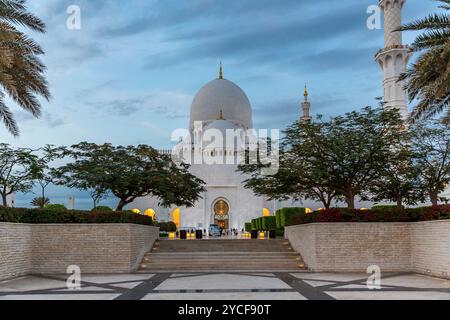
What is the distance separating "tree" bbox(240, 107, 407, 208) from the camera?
18406 mm

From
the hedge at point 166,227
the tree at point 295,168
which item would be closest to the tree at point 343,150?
the tree at point 295,168

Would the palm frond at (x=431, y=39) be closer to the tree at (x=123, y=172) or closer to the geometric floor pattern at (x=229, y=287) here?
the geometric floor pattern at (x=229, y=287)

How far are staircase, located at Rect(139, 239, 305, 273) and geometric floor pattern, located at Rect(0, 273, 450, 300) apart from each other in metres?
1.62

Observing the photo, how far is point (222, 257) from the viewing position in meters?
18.9

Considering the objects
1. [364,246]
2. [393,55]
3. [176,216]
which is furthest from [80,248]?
[176,216]

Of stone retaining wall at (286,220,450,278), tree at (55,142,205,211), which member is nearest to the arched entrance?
tree at (55,142,205,211)

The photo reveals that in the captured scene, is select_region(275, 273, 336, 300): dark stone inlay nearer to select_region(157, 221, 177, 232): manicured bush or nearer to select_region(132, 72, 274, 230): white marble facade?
select_region(157, 221, 177, 232): manicured bush

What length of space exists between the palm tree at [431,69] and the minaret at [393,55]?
851 inches

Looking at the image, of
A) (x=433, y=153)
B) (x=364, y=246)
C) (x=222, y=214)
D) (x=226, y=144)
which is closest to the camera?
(x=364, y=246)

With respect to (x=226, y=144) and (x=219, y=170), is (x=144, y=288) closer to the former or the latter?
(x=219, y=170)

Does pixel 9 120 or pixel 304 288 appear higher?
pixel 9 120

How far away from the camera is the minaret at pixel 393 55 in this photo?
119 feet

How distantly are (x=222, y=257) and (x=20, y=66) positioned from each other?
393 inches

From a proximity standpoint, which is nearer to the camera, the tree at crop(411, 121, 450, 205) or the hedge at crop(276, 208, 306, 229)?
the tree at crop(411, 121, 450, 205)
